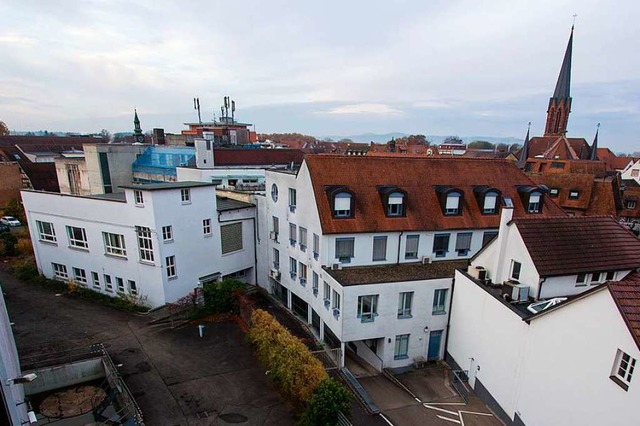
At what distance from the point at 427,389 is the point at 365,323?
508cm

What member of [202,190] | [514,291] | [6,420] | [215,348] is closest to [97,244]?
[202,190]

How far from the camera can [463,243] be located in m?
24.5

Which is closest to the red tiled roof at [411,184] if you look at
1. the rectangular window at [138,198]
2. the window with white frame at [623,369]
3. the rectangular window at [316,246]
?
the rectangular window at [316,246]

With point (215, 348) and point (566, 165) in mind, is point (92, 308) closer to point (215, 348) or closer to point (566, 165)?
point (215, 348)

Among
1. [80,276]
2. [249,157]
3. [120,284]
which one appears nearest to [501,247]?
[120,284]

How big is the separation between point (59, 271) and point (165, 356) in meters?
15.6

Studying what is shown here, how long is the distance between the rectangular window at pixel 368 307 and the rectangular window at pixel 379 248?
3625mm

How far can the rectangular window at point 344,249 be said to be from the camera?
21.9 m

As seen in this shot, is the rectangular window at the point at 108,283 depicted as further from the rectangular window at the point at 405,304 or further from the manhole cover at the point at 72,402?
the rectangular window at the point at 405,304

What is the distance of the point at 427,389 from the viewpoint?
1938cm

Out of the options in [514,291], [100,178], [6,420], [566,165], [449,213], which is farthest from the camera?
[566,165]

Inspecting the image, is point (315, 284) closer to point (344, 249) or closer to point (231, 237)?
point (344, 249)

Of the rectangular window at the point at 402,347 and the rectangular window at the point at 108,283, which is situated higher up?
the rectangular window at the point at 108,283

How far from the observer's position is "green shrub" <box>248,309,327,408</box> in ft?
50.7
